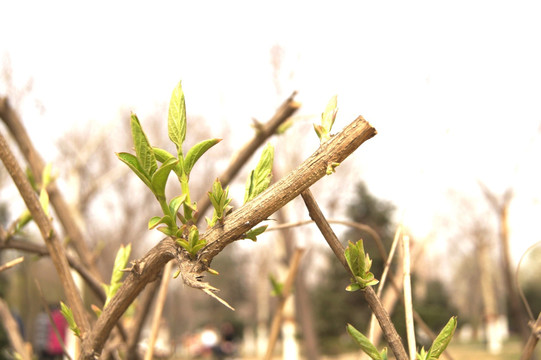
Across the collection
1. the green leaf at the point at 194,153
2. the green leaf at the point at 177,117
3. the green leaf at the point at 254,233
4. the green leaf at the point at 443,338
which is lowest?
the green leaf at the point at 443,338

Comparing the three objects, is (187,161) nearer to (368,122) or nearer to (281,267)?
(368,122)

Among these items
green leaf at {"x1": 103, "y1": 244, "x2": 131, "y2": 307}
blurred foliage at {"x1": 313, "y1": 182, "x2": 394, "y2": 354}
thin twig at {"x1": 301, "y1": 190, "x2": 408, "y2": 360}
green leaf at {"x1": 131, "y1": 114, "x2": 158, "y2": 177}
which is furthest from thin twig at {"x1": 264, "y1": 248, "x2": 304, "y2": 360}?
blurred foliage at {"x1": 313, "y1": 182, "x2": 394, "y2": 354}

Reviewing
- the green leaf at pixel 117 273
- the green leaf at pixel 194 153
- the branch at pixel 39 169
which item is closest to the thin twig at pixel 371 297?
the green leaf at pixel 194 153

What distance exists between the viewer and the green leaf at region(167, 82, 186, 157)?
1.82 ft

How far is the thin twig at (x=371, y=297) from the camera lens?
1.88ft

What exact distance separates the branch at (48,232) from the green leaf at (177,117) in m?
0.30

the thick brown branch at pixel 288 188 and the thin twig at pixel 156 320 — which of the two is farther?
the thin twig at pixel 156 320

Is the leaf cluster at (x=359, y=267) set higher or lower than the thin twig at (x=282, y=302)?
higher

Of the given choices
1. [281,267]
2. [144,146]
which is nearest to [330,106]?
[144,146]

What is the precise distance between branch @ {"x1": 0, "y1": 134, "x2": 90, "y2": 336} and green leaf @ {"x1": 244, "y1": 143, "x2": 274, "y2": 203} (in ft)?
1.17

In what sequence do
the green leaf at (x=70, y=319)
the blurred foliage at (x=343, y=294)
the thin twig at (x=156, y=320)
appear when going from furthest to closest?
the blurred foliage at (x=343, y=294), the thin twig at (x=156, y=320), the green leaf at (x=70, y=319)

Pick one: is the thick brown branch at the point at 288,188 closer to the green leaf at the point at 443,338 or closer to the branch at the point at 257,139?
the green leaf at the point at 443,338

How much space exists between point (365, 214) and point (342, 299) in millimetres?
2784

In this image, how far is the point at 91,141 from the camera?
52.9 ft
